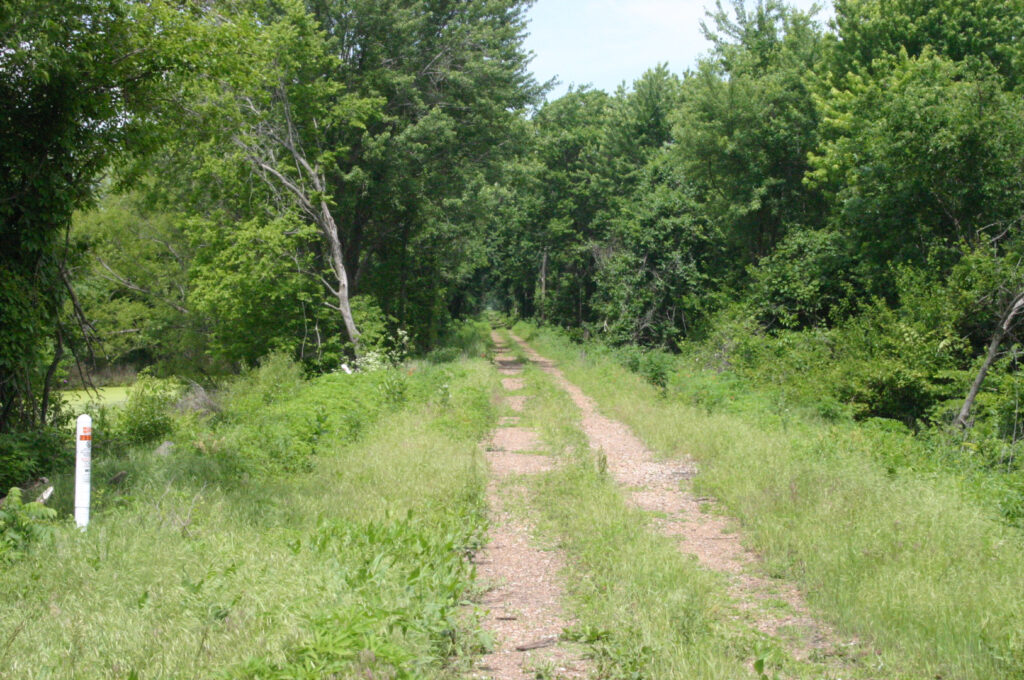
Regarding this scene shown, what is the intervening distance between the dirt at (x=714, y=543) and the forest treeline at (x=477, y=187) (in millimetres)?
5292

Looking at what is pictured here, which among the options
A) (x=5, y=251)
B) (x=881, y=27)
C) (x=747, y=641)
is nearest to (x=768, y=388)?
(x=881, y=27)

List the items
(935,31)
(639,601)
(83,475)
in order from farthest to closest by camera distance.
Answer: (935,31) → (83,475) → (639,601)

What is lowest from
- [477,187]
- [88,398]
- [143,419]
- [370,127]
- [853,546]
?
[88,398]

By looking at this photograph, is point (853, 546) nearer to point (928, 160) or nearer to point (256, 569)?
point (256, 569)

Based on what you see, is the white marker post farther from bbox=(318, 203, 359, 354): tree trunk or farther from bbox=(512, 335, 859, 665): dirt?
bbox=(318, 203, 359, 354): tree trunk

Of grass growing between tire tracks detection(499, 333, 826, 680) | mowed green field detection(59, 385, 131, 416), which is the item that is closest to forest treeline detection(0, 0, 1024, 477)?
mowed green field detection(59, 385, 131, 416)

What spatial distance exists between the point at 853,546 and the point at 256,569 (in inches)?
197

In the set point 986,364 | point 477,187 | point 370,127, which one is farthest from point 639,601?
point 477,187

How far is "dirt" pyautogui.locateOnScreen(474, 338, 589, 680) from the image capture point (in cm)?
506

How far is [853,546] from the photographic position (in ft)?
22.2

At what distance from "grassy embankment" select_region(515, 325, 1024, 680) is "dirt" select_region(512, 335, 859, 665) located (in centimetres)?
19

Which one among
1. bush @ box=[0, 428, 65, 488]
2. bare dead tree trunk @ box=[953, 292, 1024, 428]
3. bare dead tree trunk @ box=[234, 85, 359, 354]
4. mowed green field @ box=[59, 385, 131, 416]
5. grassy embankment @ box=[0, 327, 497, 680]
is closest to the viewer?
grassy embankment @ box=[0, 327, 497, 680]

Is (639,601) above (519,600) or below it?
above

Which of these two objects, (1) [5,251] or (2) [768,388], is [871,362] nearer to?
(2) [768,388]
